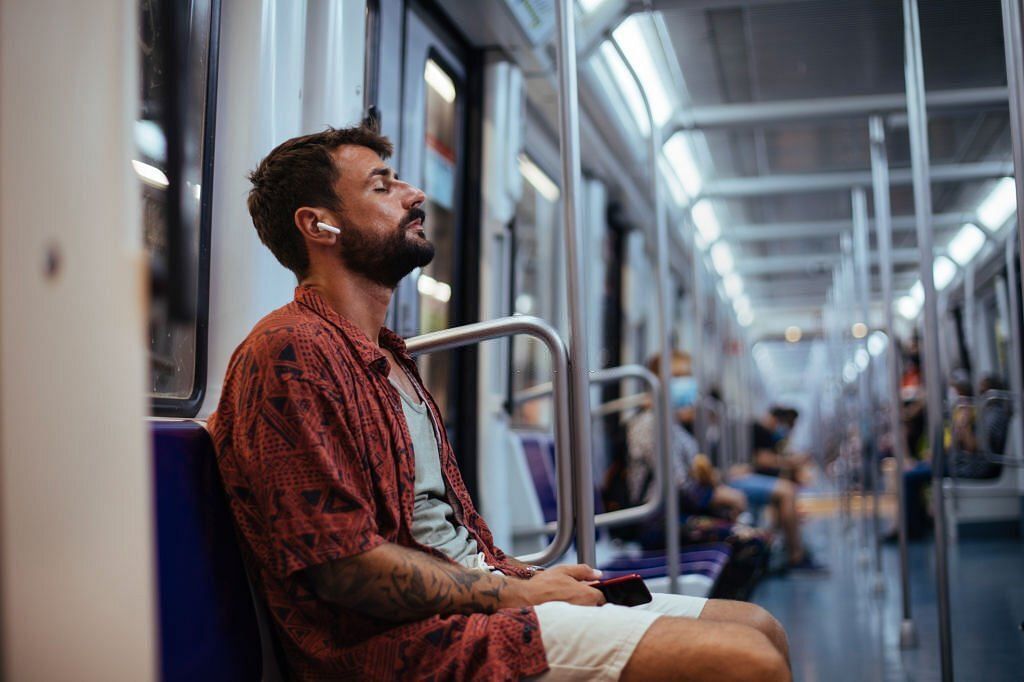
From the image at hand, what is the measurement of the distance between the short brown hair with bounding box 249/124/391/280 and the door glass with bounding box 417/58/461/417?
5.44 feet

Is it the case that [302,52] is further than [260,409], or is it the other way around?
[302,52]

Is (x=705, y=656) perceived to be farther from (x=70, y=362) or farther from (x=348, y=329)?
(x=70, y=362)

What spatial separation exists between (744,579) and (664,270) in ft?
4.99

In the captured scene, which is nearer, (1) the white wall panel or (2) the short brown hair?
(1) the white wall panel

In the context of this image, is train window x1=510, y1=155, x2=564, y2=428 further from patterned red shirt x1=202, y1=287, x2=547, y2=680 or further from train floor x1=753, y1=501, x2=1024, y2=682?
patterned red shirt x1=202, y1=287, x2=547, y2=680

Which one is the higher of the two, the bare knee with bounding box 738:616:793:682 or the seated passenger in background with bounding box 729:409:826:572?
the bare knee with bounding box 738:616:793:682

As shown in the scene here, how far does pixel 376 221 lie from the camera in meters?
1.73

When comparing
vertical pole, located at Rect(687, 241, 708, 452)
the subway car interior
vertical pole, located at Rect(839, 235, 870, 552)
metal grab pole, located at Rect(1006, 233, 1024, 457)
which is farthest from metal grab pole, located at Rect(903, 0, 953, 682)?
vertical pole, located at Rect(839, 235, 870, 552)

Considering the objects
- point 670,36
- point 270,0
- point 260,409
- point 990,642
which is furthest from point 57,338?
point 670,36

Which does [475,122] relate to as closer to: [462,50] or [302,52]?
[462,50]

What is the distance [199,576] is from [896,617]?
4.00 metres

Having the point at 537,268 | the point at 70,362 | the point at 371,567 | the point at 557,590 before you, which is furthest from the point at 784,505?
the point at 70,362

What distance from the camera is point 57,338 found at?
629 millimetres

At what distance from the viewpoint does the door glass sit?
351cm
